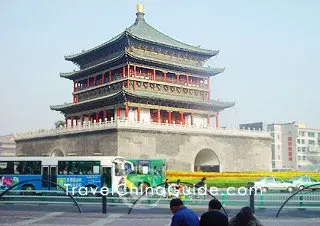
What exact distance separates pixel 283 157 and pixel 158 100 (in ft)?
168

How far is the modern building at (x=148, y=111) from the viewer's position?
39.9m

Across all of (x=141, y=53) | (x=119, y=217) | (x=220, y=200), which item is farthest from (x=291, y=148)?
(x=119, y=217)

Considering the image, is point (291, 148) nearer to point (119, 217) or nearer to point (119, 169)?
point (119, 169)

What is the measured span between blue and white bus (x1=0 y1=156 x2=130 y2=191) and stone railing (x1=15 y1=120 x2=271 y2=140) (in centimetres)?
1240

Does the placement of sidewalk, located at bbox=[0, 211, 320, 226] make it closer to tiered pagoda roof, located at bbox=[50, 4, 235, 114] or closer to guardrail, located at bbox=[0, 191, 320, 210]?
guardrail, located at bbox=[0, 191, 320, 210]

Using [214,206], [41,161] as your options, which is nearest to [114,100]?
[41,161]

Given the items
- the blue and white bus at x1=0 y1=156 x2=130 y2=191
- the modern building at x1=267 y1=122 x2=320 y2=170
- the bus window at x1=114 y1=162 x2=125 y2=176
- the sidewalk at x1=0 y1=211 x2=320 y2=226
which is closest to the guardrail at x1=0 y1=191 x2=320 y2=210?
the sidewalk at x1=0 y1=211 x2=320 y2=226

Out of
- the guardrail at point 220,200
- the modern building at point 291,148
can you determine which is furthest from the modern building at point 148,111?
the modern building at point 291,148

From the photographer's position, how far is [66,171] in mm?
25609

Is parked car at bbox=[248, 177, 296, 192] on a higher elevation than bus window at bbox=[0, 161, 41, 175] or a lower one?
lower

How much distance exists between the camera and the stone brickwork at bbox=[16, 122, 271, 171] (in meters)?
38.7

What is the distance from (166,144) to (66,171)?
52.6 feet

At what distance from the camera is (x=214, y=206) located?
23.5ft

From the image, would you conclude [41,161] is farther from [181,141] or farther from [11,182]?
[181,141]
